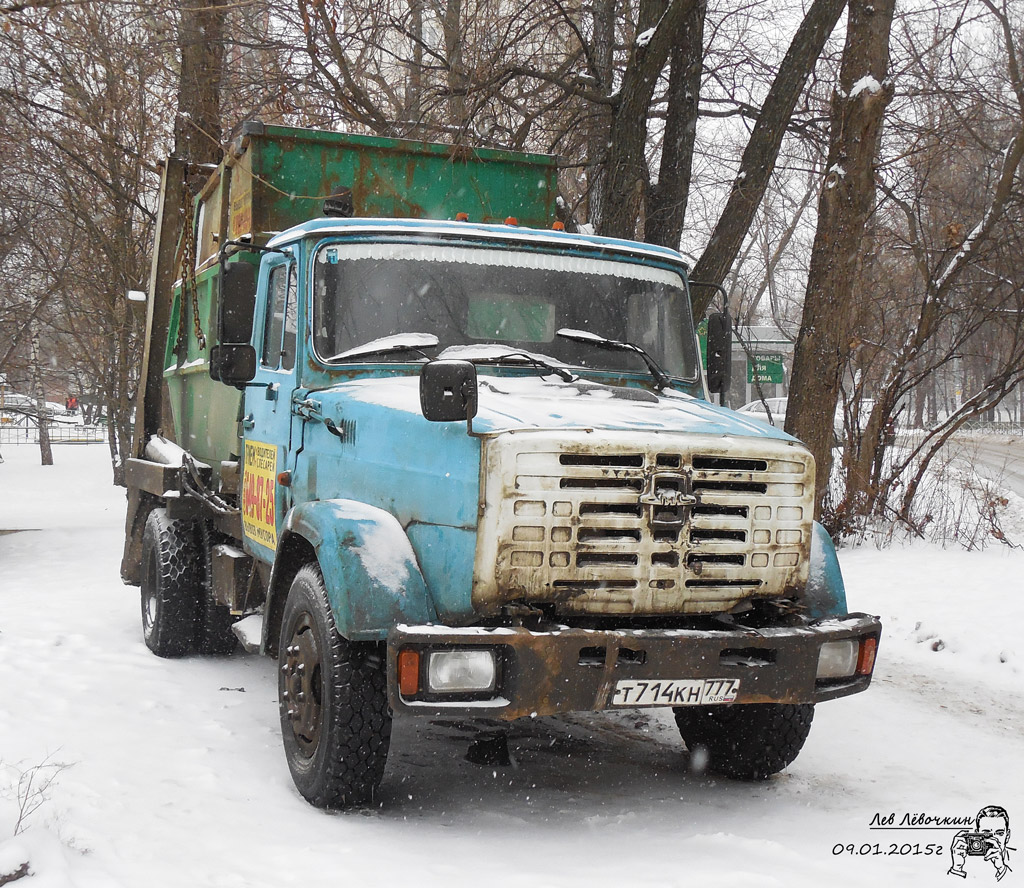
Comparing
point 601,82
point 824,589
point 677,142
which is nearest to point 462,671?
point 824,589

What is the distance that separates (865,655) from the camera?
4.38 m

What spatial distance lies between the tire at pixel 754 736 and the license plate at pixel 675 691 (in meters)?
0.71

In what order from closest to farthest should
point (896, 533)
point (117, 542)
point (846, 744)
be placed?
point (846, 744) < point (896, 533) < point (117, 542)

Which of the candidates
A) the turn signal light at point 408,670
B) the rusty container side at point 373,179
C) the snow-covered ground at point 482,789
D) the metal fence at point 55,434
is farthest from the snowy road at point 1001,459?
the metal fence at point 55,434

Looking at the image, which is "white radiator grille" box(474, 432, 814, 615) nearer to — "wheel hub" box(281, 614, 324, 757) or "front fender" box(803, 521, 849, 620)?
"front fender" box(803, 521, 849, 620)

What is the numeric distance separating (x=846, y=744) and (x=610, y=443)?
8.41 ft

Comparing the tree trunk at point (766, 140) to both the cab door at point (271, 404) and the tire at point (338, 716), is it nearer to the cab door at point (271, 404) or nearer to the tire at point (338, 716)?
the cab door at point (271, 404)

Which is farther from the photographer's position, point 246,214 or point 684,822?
point 246,214

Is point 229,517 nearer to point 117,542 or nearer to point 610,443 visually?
point 610,443

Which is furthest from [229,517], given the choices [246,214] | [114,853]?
[114,853]

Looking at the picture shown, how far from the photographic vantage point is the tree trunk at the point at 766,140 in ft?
34.6

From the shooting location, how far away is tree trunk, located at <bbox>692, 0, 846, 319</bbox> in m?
10.5

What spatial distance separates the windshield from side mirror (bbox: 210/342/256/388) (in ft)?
1.51

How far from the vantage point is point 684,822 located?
171 inches
